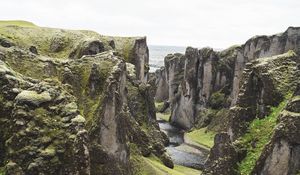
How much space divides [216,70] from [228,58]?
21.8 ft

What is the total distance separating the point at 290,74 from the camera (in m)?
68.8

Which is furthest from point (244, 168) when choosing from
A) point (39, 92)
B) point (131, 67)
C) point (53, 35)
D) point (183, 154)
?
point (53, 35)

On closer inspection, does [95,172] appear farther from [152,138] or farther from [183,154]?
[183,154]

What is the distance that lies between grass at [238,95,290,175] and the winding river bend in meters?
49.6

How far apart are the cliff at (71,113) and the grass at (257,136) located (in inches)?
700

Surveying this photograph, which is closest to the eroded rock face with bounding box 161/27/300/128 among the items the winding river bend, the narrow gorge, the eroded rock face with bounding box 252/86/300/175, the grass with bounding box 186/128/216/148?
the grass with bounding box 186/128/216/148

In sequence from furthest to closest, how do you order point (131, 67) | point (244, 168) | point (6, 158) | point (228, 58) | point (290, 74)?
point (228, 58) < point (131, 67) < point (290, 74) < point (244, 168) < point (6, 158)

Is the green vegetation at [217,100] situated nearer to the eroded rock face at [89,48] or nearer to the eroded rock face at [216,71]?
the eroded rock face at [216,71]

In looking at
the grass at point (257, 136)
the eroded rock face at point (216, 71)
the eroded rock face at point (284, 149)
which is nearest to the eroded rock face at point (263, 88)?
the grass at point (257, 136)

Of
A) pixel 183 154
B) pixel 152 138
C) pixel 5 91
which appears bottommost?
pixel 183 154

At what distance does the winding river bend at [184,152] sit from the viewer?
118425 millimetres

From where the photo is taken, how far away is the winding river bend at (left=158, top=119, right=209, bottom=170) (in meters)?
118

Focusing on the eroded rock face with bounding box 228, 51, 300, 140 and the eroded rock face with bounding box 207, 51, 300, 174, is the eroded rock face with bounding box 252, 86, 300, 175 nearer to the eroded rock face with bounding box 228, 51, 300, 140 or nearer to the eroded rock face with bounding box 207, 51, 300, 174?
the eroded rock face with bounding box 207, 51, 300, 174

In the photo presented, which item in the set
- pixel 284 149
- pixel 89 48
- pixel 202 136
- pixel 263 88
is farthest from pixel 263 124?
pixel 202 136
